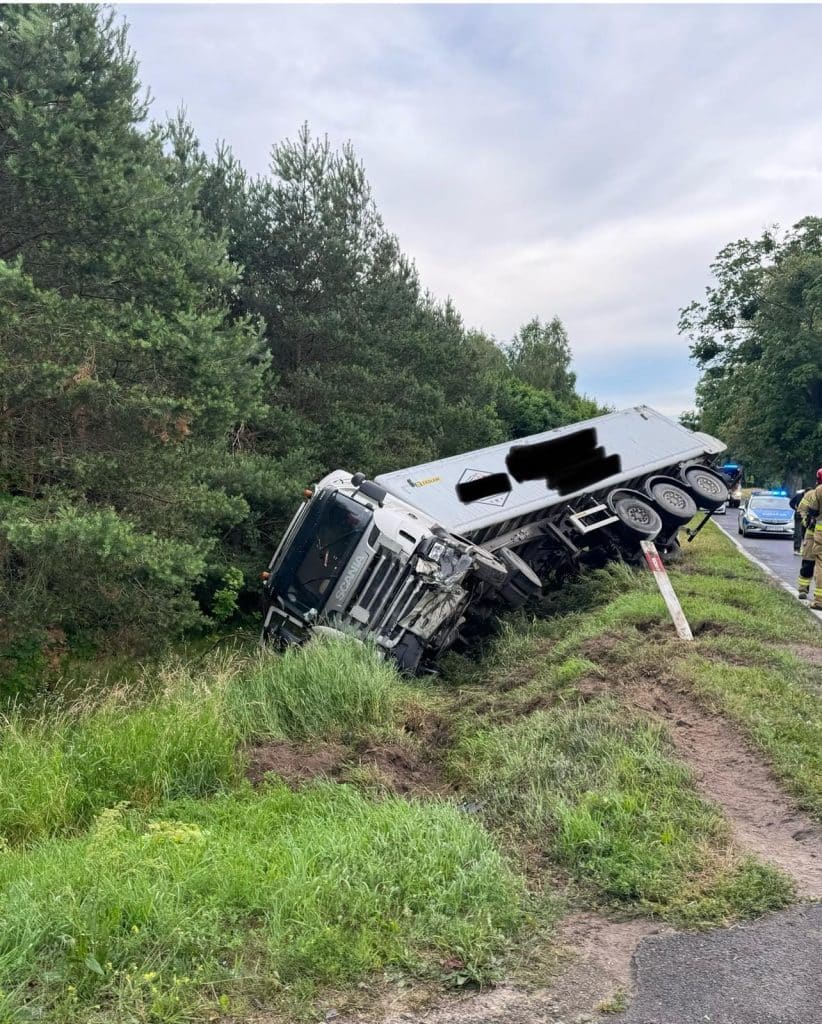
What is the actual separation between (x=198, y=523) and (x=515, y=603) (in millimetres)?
4358

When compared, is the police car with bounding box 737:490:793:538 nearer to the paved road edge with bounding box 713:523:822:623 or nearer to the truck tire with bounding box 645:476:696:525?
the paved road edge with bounding box 713:523:822:623

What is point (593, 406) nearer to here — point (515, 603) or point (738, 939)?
point (515, 603)

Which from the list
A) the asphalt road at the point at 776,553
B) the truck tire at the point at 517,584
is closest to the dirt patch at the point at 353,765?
the truck tire at the point at 517,584

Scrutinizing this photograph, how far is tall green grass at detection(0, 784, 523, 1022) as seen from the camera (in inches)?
108

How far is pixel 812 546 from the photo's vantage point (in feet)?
32.5

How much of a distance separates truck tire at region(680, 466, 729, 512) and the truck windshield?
6382mm

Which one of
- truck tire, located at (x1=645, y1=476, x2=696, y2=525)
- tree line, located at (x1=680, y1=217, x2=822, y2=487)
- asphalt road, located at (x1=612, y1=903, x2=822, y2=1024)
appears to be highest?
tree line, located at (x1=680, y1=217, x2=822, y2=487)

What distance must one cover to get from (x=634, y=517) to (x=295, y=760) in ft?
24.7

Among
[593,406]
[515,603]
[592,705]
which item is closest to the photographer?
[592,705]

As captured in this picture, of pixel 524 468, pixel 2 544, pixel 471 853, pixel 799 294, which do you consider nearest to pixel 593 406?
pixel 799 294

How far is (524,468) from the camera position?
11398 millimetres

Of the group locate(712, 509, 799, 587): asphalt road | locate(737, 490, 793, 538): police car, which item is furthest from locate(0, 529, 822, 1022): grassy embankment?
locate(737, 490, 793, 538): police car

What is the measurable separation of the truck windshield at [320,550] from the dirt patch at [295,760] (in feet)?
9.55

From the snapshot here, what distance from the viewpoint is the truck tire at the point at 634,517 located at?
11.4 meters
